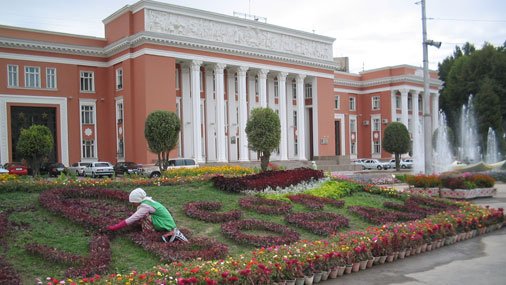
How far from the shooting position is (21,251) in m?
7.20

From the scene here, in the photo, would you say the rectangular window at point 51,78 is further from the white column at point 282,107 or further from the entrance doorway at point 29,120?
the white column at point 282,107

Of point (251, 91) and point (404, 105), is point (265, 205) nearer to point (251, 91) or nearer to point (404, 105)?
point (251, 91)

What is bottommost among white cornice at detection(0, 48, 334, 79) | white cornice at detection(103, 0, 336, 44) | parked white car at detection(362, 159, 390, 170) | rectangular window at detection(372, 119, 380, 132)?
parked white car at detection(362, 159, 390, 170)

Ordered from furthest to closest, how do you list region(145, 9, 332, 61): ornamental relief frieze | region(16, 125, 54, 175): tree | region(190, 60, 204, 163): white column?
region(190, 60, 204, 163): white column, region(145, 9, 332, 61): ornamental relief frieze, region(16, 125, 54, 175): tree

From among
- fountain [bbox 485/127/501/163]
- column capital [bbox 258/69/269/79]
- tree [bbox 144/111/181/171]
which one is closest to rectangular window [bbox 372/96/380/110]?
fountain [bbox 485/127/501/163]

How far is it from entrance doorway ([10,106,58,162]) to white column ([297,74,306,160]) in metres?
21.0

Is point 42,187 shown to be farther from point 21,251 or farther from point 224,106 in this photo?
point 224,106

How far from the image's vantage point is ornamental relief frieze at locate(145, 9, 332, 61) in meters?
34.9

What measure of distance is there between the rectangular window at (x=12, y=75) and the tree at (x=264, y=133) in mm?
22651

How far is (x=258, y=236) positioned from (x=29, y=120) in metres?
31.0

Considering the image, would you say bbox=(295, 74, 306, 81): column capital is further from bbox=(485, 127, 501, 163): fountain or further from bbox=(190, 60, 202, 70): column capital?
bbox=(485, 127, 501, 163): fountain

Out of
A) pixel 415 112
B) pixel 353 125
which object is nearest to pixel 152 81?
pixel 353 125

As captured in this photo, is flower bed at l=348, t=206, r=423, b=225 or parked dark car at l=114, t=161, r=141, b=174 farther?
parked dark car at l=114, t=161, r=141, b=174

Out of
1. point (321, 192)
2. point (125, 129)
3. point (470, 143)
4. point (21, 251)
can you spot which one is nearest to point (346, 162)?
point (470, 143)
